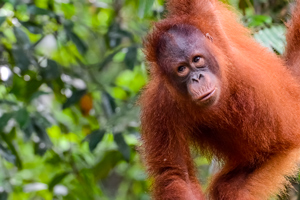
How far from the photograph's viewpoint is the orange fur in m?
3.21

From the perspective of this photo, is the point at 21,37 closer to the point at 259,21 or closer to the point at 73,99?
the point at 73,99

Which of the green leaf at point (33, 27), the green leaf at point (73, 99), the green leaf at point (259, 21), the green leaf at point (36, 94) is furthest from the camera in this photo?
the green leaf at point (73, 99)

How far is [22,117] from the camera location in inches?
146

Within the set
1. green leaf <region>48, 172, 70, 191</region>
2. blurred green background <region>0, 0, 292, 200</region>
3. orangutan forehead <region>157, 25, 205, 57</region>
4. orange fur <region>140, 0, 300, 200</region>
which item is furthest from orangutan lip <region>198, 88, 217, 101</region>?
green leaf <region>48, 172, 70, 191</region>

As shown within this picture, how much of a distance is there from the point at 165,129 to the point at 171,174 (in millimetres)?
287

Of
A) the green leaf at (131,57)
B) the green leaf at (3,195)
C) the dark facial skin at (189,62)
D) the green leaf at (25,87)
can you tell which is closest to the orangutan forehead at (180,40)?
the dark facial skin at (189,62)

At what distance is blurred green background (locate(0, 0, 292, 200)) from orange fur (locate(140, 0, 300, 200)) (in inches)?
10.7

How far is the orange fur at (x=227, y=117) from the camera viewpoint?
321cm

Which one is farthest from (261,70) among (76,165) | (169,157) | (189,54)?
(76,165)

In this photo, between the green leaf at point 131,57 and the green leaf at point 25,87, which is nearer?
the green leaf at point 131,57

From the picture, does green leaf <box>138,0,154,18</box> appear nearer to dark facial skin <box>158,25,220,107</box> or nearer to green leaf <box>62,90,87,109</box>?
dark facial skin <box>158,25,220,107</box>

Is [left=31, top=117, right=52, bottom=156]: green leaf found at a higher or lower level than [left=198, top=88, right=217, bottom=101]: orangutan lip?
lower

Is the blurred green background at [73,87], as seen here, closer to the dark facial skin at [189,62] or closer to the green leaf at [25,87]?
the green leaf at [25,87]

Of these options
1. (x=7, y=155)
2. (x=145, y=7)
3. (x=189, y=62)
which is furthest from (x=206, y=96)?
(x=7, y=155)
